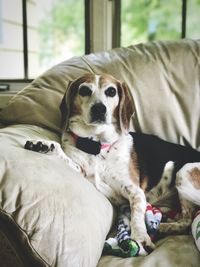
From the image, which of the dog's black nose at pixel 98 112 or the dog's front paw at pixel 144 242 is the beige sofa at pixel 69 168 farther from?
the dog's black nose at pixel 98 112

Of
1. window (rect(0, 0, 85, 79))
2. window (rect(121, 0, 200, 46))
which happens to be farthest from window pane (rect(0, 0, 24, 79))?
window (rect(121, 0, 200, 46))

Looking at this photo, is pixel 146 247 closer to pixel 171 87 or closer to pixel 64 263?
pixel 64 263

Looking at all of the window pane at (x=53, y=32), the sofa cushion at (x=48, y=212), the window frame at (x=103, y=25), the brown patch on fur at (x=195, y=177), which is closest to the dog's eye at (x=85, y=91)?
the sofa cushion at (x=48, y=212)

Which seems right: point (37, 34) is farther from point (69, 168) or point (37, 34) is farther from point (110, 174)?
point (69, 168)

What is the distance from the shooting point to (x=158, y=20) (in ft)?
8.66

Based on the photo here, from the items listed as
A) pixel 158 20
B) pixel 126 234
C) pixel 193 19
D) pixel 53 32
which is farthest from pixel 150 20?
pixel 126 234

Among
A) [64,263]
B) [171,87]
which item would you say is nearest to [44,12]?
[171,87]

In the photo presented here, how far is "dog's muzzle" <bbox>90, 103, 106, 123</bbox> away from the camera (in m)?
1.75

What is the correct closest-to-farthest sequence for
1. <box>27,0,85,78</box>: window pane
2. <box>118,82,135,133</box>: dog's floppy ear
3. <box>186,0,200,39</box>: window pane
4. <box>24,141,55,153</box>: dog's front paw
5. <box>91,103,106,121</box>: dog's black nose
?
1. <box>24,141,55,153</box>: dog's front paw
2. <box>91,103,106,121</box>: dog's black nose
3. <box>118,82,135,133</box>: dog's floppy ear
4. <box>186,0,200,39</box>: window pane
5. <box>27,0,85,78</box>: window pane

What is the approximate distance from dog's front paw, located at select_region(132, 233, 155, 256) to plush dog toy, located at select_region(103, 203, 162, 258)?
24 millimetres

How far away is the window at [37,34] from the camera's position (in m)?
2.77

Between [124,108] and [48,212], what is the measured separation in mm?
851

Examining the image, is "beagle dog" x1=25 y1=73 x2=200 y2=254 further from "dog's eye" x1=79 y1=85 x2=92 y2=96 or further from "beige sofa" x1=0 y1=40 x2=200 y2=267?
"beige sofa" x1=0 y1=40 x2=200 y2=267

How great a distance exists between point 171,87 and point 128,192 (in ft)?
2.04
